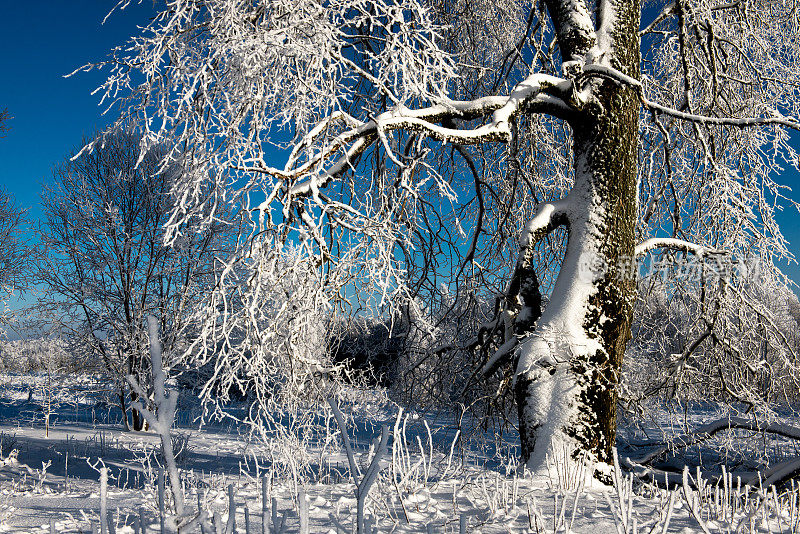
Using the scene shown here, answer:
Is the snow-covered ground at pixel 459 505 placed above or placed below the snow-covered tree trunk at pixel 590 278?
below

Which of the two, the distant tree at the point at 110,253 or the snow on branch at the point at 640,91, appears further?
the distant tree at the point at 110,253

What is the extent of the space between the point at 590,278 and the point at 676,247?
3.58 ft

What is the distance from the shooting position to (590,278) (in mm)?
3961

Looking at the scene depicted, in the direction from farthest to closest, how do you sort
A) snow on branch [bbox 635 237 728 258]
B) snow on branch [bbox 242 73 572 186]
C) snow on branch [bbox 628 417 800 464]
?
1. snow on branch [bbox 628 417 800 464]
2. snow on branch [bbox 635 237 728 258]
3. snow on branch [bbox 242 73 572 186]

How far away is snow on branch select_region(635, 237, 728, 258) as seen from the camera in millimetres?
4277

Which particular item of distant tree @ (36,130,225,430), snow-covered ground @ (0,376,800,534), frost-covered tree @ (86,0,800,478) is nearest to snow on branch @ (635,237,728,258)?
frost-covered tree @ (86,0,800,478)

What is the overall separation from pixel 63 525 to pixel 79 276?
454 inches

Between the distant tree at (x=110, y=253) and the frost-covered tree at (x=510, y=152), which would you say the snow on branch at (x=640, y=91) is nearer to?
the frost-covered tree at (x=510, y=152)

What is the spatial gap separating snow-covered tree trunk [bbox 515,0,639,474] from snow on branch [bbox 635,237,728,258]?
0.79ft

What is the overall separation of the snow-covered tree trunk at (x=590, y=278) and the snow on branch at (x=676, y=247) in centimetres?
24

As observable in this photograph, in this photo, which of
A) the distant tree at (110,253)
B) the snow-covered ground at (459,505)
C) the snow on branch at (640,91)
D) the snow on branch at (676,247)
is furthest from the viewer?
the distant tree at (110,253)

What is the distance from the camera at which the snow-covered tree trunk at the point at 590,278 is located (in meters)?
3.77

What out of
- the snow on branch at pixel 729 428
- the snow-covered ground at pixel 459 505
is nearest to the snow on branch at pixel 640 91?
the snow-covered ground at pixel 459 505

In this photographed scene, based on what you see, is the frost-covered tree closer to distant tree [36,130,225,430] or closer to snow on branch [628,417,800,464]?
snow on branch [628,417,800,464]
